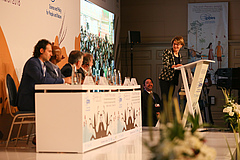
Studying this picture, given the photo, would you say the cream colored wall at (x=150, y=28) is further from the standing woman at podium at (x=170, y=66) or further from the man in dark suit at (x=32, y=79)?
the man in dark suit at (x=32, y=79)

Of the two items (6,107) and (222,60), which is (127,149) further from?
(222,60)

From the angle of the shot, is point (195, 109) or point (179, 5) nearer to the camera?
point (195, 109)

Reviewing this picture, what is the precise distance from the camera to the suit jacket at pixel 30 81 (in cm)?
468

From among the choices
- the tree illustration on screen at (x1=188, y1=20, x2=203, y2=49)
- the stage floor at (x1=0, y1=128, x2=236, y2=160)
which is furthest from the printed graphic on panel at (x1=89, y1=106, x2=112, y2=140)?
the tree illustration on screen at (x1=188, y1=20, x2=203, y2=49)

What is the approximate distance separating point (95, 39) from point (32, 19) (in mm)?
2729

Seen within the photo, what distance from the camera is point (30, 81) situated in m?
4.77

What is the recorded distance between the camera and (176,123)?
4.14ft

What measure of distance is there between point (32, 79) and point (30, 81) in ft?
0.11

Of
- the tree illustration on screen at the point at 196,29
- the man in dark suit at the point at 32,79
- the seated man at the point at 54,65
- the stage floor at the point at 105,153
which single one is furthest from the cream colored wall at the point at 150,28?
the man in dark suit at the point at 32,79

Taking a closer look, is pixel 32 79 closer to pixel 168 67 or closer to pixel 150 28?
pixel 168 67

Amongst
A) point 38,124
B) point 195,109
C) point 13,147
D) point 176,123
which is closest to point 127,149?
point 38,124

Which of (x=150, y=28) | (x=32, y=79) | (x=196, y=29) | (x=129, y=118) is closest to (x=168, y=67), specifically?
(x=129, y=118)

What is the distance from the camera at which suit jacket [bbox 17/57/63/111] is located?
468 centimetres

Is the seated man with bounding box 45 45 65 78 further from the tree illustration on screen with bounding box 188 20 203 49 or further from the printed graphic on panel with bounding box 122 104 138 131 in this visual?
the tree illustration on screen with bounding box 188 20 203 49
